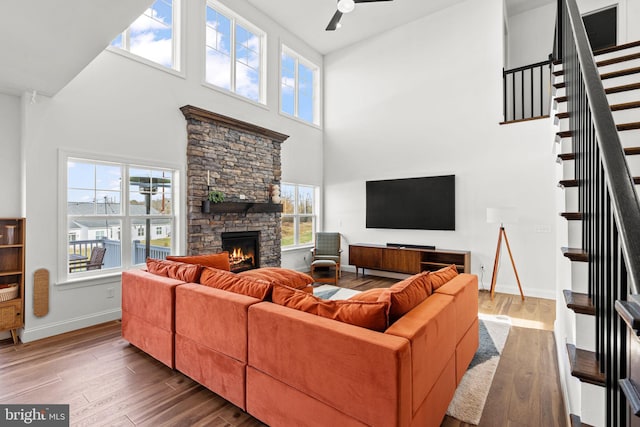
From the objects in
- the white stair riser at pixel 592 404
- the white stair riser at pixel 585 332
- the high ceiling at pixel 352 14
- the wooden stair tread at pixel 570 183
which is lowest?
the white stair riser at pixel 592 404

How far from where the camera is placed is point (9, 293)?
321cm

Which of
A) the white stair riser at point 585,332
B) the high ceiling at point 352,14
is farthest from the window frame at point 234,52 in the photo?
the white stair riser at point 585,332

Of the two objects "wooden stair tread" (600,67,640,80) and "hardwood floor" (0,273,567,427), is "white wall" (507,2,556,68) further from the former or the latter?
"hardwood floor" (0,273,567,427)

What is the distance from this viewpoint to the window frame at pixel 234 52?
5148 millimetres

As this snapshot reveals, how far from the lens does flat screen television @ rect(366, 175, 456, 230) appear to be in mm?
5738

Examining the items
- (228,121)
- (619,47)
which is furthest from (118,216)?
(619,47)

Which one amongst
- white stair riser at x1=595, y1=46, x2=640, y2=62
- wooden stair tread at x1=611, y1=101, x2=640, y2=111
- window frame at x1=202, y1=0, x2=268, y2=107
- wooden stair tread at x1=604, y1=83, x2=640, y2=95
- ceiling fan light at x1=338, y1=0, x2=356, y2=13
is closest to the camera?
wooden stair tread at x1=611, y1=101, x2=640, y2=111

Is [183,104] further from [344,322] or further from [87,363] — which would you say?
[344,322]

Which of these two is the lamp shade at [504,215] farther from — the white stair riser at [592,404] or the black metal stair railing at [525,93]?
the white stair riser at [592,404]

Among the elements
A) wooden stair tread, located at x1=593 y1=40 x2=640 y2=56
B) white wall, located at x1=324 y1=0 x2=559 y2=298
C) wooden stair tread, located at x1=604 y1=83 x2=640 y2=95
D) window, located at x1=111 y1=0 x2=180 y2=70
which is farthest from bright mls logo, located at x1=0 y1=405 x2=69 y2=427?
wooden stair tread, located at x1=593 y1=40 x2=640 y2=56

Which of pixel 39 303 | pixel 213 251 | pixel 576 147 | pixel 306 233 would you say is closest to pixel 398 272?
pixel 306 233

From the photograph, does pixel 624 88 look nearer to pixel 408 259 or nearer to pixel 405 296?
pixel 405 296

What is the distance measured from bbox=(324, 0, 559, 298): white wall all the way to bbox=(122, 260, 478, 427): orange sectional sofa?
124 inches

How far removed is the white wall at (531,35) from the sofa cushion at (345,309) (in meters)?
6.31
